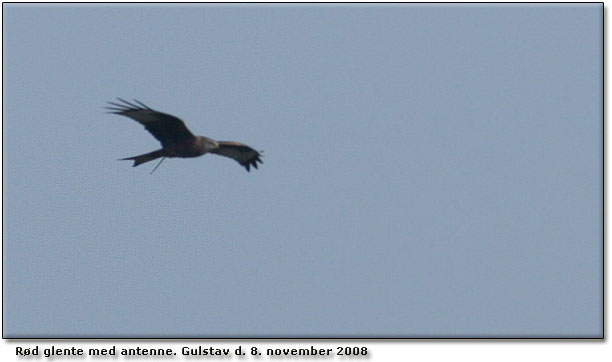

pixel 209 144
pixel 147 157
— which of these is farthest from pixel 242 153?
pixel 147 157

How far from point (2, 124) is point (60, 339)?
9.24 ft

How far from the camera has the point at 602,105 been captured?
12875mm

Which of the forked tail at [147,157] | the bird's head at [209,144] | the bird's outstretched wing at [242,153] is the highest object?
the bird's outstretched wing at [242,153]

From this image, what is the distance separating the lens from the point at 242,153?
16.0 metres

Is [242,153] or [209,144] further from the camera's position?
[242,153]

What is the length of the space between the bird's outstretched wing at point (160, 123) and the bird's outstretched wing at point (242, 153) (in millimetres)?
1128

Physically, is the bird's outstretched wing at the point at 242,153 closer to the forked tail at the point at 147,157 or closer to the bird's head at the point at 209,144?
the bird's head at the point at 209,144

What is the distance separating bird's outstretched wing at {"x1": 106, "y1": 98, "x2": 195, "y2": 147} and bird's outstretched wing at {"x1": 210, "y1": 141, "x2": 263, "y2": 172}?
1.13 m

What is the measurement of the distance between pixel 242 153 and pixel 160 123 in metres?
1.89

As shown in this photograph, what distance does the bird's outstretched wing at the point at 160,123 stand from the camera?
13984 millimetres

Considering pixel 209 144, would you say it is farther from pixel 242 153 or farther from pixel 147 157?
pixel 242 153

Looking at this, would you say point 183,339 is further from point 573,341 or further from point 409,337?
point 573,341
